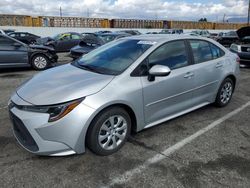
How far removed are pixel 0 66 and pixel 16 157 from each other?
6.37 meters

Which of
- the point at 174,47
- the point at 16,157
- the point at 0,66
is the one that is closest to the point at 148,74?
the point at 174,47

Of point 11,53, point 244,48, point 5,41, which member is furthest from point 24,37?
point 244,48

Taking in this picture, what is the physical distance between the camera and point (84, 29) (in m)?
36.5

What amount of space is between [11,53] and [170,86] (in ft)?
22.6

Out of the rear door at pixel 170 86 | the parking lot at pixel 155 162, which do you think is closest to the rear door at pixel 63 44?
the parking lot at pixel 155 162

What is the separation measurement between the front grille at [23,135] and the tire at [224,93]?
3.48m

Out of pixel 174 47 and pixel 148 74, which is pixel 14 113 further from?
pixel 174 47

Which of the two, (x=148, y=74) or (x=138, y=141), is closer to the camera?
(x=148, y=74)

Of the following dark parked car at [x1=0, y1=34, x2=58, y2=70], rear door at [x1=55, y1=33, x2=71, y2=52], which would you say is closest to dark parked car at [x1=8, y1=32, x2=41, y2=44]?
rear door at [x1=55, y1=33, x2=71, y2=52]

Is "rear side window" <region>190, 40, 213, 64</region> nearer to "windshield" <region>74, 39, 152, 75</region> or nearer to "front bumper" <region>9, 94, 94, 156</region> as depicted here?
"windshield" <region>74, 39, 152, 75</region>

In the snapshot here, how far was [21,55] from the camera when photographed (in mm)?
8727

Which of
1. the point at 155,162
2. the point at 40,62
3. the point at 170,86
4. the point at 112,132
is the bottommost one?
the point at 155,162

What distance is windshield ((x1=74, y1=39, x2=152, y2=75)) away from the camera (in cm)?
337

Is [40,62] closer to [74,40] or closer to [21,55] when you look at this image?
[21,55]
